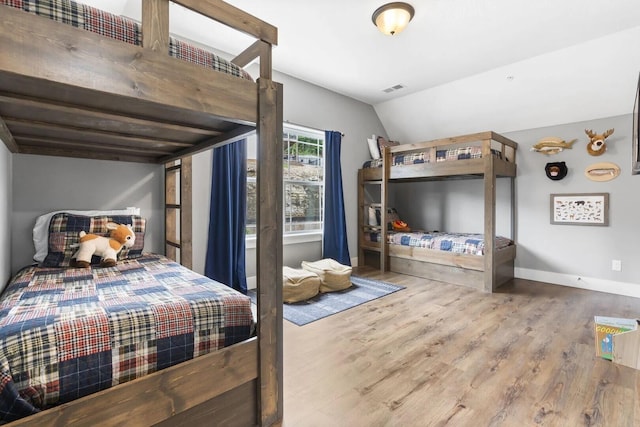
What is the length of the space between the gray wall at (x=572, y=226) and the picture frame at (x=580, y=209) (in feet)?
0.18

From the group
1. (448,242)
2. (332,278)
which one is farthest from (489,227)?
(332,278)

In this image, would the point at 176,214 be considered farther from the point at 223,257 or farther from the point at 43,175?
the point at 43,175

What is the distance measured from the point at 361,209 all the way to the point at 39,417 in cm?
432

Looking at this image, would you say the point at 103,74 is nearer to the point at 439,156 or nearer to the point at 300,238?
the point at 300,238

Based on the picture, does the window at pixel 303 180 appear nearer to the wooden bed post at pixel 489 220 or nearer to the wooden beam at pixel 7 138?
the wooden bed post at pixel 489 220

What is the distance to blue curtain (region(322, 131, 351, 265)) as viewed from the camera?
4430 millimetres

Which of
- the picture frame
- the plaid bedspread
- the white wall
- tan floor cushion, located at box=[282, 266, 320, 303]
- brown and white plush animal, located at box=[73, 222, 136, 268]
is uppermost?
the white wall

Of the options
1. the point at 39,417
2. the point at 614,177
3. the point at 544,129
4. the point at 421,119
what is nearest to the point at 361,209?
the point at 421,119

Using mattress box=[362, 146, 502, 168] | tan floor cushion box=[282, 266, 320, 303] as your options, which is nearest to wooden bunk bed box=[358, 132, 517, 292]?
mattress box=[362, 146, 502, 168]

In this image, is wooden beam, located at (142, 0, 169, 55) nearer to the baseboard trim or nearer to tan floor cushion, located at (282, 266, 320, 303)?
tan floor cushion, located at (282, 266, 320, 303)

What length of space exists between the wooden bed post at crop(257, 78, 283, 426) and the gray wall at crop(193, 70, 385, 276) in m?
2.10

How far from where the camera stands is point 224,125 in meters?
1.64

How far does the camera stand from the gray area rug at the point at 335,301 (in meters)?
2.76

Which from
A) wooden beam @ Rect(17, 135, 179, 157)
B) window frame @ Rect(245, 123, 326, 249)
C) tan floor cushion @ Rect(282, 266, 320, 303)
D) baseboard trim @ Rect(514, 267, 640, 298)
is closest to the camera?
wooden beam @ Rect(17, 135, 179, 157)
